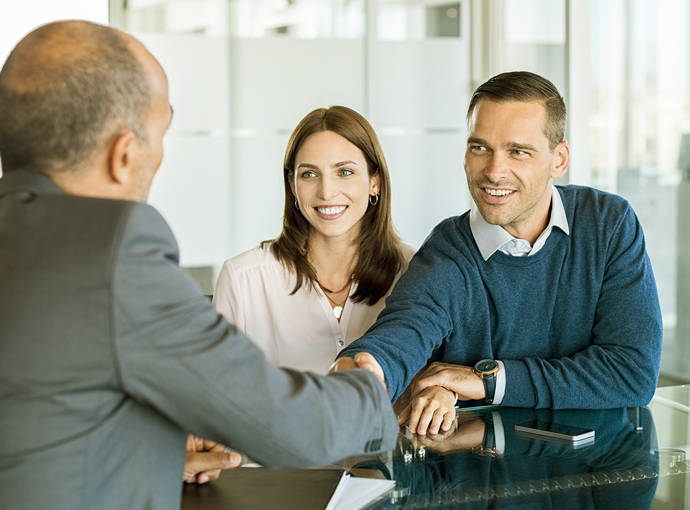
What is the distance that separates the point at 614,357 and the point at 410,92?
9.66 ft

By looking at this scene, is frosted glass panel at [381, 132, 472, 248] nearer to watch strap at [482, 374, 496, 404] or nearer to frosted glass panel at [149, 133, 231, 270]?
frosted glass panel at [149, 133, 231, 270]

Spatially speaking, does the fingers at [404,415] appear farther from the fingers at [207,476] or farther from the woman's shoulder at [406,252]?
the woman's shoulder at [406,252]

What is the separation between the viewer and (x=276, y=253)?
241 centimetres

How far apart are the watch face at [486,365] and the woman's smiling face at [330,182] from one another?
0.65m

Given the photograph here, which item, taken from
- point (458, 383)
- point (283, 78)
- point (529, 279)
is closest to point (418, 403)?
point (458, 383)

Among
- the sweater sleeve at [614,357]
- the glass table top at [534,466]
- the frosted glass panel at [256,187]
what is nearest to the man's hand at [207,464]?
the glass table top at [534,466]

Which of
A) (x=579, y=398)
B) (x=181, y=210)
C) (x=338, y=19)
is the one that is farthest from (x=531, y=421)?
(x=338, y=19)

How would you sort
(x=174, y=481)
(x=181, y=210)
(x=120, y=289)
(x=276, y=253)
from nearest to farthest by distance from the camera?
(x=120, y=289) → (x=174, y=481) → (x=276, y=253) → (x=181, y=210)

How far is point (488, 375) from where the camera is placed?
74.0 inches

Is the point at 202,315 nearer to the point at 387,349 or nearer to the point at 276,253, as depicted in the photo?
the point at 387,349

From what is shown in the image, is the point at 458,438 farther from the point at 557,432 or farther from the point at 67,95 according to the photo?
the point at 67,95

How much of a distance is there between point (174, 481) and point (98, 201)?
377mm

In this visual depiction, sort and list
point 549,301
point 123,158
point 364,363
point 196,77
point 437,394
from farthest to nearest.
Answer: point 196,77 < point 549,301 < point 437,394 < point 364,363 < point 123,158

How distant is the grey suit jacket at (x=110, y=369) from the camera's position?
0.86 m
